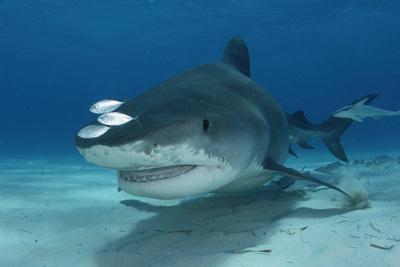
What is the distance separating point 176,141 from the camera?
284cm

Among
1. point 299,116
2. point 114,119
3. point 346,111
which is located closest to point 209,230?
point 114,119

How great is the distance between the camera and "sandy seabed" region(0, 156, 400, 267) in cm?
303

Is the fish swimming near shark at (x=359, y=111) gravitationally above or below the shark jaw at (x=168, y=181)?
below

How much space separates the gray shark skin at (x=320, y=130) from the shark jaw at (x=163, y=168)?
3757 mm

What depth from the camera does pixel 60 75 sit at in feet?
264

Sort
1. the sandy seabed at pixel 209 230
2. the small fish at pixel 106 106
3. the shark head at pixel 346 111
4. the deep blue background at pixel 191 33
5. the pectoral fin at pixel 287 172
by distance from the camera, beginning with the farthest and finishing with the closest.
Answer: the deep blue background at pixel 191 33 < the shark head at pixel 346 111 < the pectoral fin at pixel 287 172 < the small fish at pixel 106 106 < the sandy seabed at pixel 209 230

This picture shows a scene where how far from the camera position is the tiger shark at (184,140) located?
274 centimetres

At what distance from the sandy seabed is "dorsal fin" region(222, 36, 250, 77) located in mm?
1945

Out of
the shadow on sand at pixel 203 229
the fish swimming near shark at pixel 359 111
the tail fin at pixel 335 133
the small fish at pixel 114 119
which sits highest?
the small fish at pixel 114 119

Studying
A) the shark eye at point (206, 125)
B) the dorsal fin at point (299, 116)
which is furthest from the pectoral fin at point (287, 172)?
the dorsal fin at point (299, 116)

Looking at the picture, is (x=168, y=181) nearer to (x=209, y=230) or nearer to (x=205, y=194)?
(x=209, y=230)

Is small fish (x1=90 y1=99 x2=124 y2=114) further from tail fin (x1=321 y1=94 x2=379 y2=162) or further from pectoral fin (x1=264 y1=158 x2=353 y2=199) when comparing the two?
tail fin (x1=321 y1=94 x2=379 y2=162)

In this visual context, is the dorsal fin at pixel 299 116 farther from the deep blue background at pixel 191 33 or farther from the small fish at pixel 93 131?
the deep blue background at pixel 191 33

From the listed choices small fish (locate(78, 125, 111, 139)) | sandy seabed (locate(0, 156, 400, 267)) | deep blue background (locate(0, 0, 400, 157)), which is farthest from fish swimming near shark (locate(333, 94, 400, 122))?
deep blue background (locate(0, 0, 400, 157))
